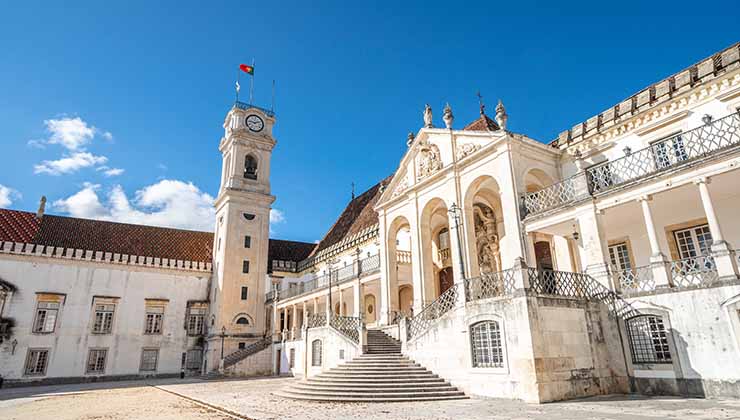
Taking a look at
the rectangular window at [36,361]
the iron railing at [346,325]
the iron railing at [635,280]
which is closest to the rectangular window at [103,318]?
the rectangular window at [36,361]

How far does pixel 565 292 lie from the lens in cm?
1266

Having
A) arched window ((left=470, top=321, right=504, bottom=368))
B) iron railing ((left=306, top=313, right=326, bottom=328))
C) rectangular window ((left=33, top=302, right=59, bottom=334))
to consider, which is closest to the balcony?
arched window ((left=470, top=321, right=504, bottom=368))

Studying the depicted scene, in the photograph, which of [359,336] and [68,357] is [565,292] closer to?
[359,336]

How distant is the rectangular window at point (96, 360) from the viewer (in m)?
29.4

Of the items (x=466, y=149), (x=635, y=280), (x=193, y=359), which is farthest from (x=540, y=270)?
(x=193, y=359)

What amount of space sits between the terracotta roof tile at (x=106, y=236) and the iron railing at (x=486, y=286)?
27610mm

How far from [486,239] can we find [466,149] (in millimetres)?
4357

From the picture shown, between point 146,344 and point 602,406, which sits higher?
point 146,344

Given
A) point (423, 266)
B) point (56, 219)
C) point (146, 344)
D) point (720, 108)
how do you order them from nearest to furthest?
point (720, 108), point (423, 266), point (146, 344), point (56, 219)

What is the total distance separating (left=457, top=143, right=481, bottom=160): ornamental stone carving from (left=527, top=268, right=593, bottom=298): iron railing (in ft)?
20.7

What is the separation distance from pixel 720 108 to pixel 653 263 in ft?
16.7

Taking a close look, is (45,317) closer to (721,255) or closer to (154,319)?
(154,319)

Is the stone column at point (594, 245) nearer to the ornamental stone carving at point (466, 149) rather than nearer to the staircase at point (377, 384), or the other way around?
the ornamental stone carving at point (466, 149)

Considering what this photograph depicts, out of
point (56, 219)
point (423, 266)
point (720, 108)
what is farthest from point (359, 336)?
point (56, 219)
